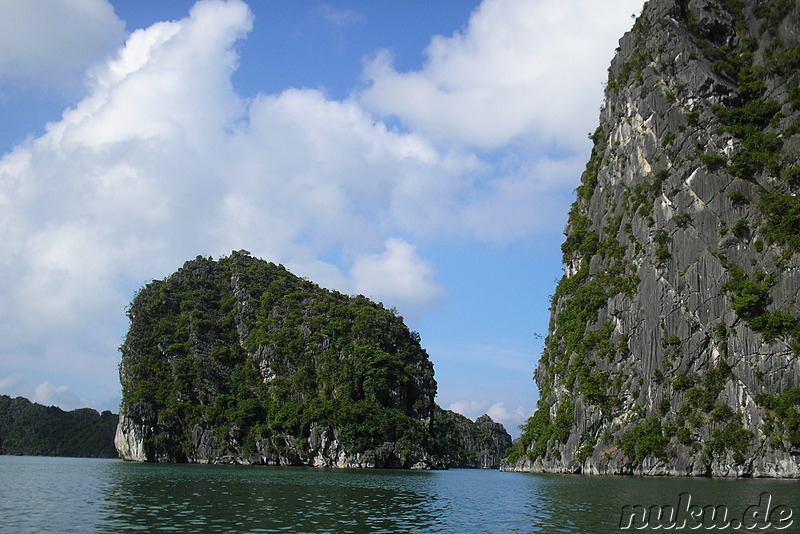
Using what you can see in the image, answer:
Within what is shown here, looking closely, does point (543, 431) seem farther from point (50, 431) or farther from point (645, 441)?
point (50, 431)

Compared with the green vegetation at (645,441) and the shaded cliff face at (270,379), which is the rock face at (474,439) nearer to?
the shaded cliff face at (270,379)

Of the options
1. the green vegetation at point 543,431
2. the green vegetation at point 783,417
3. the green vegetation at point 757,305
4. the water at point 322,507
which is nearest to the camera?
the water at point 322,507

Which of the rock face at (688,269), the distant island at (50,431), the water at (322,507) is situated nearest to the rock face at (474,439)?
the rock face at (688,269)

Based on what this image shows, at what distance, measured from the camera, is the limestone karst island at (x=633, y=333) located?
61.9 meters

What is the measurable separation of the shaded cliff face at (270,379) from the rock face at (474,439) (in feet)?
191

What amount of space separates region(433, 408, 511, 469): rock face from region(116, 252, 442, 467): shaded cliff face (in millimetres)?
58147

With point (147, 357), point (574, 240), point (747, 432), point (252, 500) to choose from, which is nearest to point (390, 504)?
point (252, 500)

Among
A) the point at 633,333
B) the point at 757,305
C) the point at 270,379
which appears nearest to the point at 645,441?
the point at 633,333

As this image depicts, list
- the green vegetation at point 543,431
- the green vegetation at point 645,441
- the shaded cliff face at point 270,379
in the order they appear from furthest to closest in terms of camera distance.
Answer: the shaded cliff face at point 270,379, the green vegetation at point 543,431, the green vegetation at point 645,441

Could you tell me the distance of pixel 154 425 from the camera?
96.2m

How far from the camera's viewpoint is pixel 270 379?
4190 inches

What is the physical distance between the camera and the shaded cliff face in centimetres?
9262

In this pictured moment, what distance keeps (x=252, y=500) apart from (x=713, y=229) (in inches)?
2184

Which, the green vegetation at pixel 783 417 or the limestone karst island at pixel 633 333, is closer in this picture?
the green vegetation at pixel 783 417
